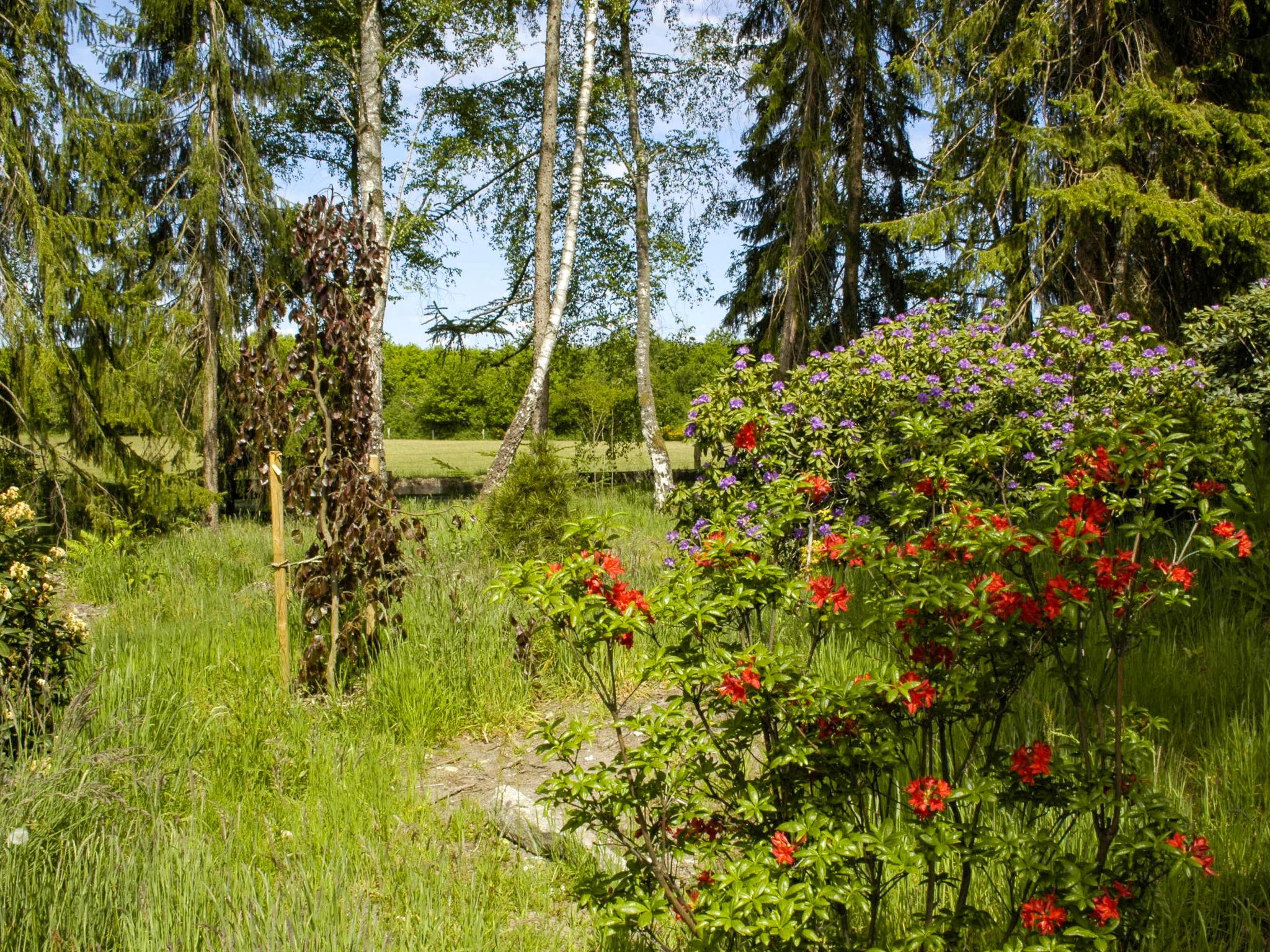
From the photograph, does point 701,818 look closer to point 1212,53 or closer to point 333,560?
point 333,560

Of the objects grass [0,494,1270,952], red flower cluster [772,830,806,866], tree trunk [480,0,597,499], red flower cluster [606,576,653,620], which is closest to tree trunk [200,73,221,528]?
tree trunk [480,0,597,499]

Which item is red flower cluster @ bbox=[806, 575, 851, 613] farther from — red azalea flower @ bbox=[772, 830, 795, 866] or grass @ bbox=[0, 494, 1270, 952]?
grass @ bbox=[0, 494, 1270, 952]

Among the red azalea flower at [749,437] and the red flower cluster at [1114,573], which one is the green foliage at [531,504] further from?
the red flower cluster at [1114,573]

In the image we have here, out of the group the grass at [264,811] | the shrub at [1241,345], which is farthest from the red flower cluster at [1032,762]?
the shrub at [1241,345]

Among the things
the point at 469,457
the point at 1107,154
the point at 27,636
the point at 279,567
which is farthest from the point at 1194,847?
the point at 469,457

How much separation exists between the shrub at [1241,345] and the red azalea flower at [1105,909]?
5.56m

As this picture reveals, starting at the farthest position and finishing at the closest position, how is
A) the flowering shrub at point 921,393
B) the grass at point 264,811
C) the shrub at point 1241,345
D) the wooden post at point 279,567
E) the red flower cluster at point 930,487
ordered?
the shrub at point 1241,345 → the flowering shrub at point 921,393 → the wooden post at point 279,567 → the red flower cluster at point 930,487 → the grass at point 264,811

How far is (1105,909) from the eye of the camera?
1.66 meters

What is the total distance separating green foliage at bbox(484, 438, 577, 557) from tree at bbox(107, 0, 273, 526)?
550 cm

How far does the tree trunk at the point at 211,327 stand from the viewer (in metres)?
10.3

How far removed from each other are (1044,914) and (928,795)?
0.29m

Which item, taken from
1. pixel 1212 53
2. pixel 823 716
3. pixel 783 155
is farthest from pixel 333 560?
pixel 783 155

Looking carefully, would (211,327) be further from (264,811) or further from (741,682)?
(741,682)

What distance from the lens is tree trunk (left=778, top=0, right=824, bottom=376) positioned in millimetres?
10984
